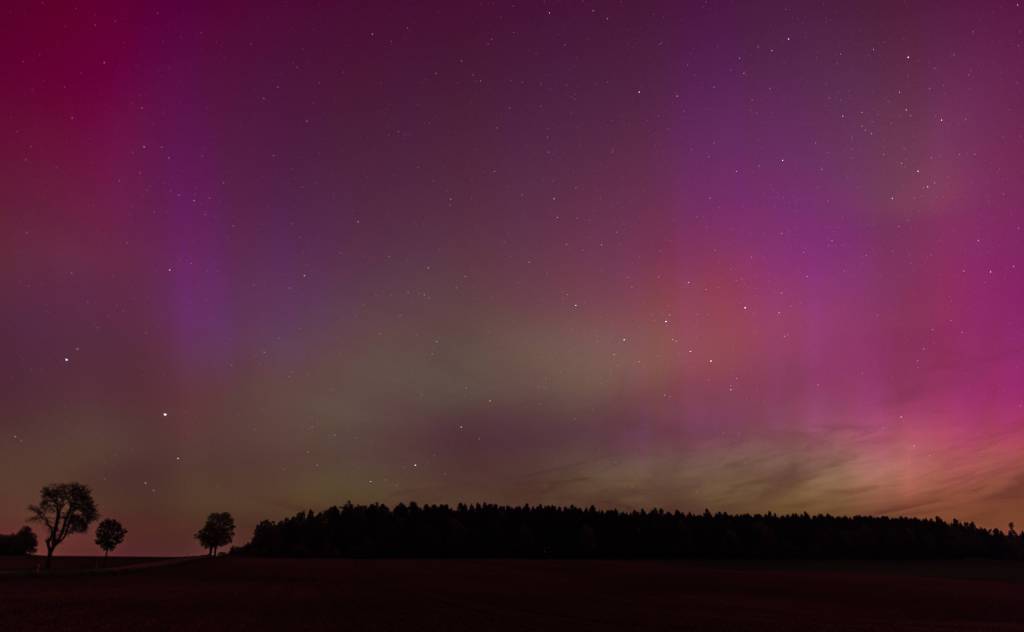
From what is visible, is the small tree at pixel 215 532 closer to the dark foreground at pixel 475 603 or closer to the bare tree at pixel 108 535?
the bare tree at pixel 108 535

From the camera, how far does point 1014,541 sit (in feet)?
574

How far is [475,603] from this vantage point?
4425 centimetres

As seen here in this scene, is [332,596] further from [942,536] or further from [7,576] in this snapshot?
[942,536]

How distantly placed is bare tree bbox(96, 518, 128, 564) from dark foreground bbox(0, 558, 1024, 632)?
88.5 metres

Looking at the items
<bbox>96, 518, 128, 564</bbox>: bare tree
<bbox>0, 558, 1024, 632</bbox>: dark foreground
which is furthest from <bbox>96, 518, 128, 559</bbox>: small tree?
<bbox>0, 558, 1024, 632</bbox>: dark foreground

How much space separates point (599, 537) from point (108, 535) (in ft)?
391

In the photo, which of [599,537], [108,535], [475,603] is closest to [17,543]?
[108,535]

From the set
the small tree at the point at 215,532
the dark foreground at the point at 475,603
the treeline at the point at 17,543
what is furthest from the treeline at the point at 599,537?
the dark foreground at the point at 475,603

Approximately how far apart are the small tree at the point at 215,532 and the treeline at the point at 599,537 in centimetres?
829

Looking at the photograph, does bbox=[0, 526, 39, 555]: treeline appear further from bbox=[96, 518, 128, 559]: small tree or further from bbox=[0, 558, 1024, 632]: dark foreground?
bbox=[0, 558, 1024, 632]: dark foreground

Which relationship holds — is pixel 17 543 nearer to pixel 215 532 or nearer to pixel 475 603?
pixel 215 532

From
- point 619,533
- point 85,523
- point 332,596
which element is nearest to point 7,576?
point 332,596

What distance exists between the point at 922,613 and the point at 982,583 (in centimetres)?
5190

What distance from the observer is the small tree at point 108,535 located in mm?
146250
